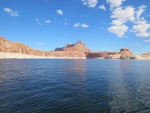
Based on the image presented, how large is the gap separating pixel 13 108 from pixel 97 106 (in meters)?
10.8

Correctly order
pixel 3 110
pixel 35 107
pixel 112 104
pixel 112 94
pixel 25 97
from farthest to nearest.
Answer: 1. pixel 112 94
2. pixel 25 97
3. pixel 112 104
4. pixel 35 107
5. pixel 3 110

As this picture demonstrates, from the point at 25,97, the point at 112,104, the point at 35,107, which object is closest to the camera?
the point at 35,107

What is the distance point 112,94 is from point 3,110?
698 inches

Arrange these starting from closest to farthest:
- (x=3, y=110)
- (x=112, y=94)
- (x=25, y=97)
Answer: (x=3, y=110) → (x=25, y=97) → (x=112, y=94)

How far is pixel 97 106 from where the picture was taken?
2405 centimetres

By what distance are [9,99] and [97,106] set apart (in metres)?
12.7

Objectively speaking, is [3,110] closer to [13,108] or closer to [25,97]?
[13,108]

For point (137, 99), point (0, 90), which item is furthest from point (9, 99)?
point (137, 99)

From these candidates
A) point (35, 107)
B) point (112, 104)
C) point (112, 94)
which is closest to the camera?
point (35, 107)

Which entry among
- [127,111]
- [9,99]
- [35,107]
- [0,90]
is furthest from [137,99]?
[0,90]

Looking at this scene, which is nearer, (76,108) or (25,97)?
(76,108)

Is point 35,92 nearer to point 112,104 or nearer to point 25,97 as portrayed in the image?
point 25,97

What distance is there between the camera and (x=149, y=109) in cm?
2314

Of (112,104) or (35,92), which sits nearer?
(112,104)
